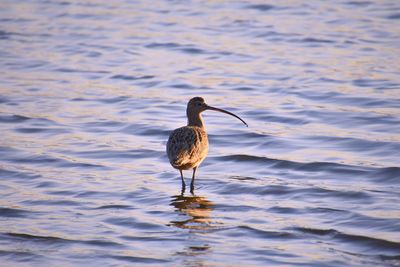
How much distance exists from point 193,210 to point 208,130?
3.84 m

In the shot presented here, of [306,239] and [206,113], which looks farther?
[206,113]

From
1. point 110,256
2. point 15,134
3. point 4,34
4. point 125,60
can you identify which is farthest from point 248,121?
point 4,34

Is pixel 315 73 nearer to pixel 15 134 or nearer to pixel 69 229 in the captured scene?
pixel 15 134

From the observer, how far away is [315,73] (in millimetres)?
16391

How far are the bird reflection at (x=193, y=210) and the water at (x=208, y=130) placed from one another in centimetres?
3

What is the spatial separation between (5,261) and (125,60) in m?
10.0

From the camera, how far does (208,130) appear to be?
45.7 feet

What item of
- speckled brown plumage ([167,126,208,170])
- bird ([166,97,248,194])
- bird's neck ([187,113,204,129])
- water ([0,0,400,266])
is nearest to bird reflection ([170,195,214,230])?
water ([0,0,400,266])

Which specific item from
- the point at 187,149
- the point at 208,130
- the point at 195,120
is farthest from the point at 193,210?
the point at 208,130

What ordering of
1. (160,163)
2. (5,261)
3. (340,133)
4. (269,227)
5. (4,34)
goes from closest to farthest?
(5,261)
(269,227)
(160,163)
(340,133)
(4,34)

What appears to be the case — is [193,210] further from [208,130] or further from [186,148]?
[208,130]

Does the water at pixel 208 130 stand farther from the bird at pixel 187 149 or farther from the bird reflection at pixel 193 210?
the bird at pixel 187 149

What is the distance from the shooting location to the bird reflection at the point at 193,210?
963 centimetres

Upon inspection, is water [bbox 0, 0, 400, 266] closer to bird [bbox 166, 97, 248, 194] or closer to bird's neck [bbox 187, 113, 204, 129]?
bird [bbox 166, 97, 248, 194]
